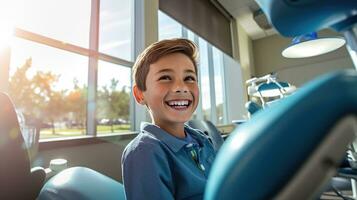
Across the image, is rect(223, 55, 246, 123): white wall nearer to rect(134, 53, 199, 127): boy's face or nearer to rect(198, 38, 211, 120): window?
rect(198, 38, 211, 120): window

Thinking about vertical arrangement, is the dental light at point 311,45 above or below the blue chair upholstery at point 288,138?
above

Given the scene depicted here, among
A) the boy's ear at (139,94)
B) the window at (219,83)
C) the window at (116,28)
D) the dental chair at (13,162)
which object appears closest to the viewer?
the dental chair at (13,162)

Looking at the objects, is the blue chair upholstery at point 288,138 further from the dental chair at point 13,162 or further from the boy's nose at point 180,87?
the dental chair at point 13,162

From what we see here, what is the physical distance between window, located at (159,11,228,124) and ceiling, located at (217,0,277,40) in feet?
2.64

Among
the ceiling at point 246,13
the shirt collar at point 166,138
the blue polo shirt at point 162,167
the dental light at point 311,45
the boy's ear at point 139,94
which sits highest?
the ceiling at point 246,13

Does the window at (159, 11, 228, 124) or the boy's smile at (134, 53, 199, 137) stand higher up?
the window at (159, 11, 228, 124)

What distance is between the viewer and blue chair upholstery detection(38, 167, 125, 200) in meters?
0.56

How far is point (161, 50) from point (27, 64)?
4.67 ft

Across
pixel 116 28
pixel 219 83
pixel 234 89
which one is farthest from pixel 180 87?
pixel 234 89

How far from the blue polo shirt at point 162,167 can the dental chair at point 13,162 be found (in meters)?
0.42

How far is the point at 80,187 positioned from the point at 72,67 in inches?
66.8

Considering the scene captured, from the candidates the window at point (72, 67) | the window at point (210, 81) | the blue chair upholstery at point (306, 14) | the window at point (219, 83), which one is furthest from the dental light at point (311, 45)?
the window at point (219, 83)

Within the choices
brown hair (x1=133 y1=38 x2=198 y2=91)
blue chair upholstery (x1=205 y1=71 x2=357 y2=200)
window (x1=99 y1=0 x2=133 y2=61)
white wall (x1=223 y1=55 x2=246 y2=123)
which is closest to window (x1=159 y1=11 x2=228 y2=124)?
white wall (x1=223 y1=55 x2=246 y2=123)

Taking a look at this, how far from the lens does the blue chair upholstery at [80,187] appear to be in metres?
0.56
